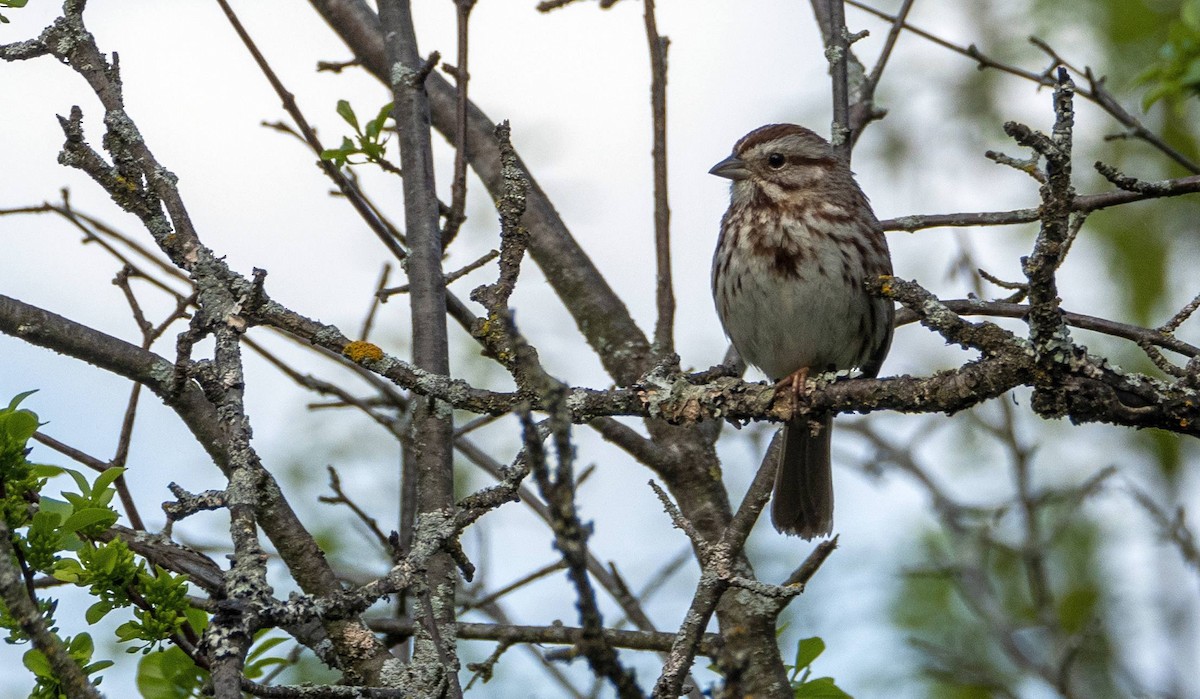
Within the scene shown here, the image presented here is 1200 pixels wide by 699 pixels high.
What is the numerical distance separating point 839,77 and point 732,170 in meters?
0.92

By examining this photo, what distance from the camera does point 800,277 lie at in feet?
16.0

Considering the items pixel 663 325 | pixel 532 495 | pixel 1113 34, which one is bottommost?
pixel 532 495

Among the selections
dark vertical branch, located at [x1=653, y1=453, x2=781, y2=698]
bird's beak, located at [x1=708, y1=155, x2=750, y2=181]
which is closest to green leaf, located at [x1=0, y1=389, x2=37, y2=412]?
dark vertical branch, located at [x1=653, y1=453, x2=781, y2=698]

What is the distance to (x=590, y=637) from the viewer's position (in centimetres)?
162

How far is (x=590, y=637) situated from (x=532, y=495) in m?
2.80

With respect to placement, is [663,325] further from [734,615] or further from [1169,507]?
[1169,507]

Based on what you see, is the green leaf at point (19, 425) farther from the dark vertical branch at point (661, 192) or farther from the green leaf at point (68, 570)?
the dark vertical branch at point (661, 192)

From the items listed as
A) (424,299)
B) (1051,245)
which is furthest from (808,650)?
(1051,245)

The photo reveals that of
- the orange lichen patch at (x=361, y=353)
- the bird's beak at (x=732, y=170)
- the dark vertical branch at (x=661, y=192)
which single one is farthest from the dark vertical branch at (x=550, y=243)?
the orange lichen patch at (x=361, y=353)

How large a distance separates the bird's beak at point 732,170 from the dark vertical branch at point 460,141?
1.54 m

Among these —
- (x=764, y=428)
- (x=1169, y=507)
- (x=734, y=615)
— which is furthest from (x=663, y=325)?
(x=1169, y=507)

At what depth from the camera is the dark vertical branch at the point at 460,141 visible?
3.85m

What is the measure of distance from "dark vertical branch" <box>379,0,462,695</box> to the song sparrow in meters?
1.54

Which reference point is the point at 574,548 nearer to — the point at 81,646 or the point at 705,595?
the point at 705,595
